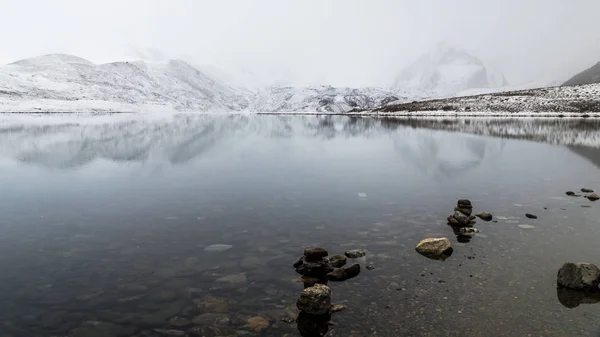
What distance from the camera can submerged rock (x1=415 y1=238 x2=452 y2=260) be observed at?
12.8m

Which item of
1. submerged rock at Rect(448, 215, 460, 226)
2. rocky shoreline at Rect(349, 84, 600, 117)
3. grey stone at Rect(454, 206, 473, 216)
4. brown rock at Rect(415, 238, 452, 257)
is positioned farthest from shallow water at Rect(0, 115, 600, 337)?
rocky shoreline at Rect(349, 84, 600, 117)

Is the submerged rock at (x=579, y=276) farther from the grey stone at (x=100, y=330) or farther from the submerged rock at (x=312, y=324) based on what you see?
the grey stone at (x=100, y=330)

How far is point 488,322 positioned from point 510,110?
16241cm

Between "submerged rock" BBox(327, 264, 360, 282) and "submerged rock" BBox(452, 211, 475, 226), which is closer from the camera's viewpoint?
"submerged rock" BBox(327, 264, 360, 282)

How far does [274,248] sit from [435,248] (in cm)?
515

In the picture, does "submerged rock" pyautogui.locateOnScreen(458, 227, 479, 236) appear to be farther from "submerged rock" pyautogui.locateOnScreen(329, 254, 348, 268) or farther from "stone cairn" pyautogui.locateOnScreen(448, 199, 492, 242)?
"submerged rock" pyautogui.locateOnScreen(329, 254, 348, 268)

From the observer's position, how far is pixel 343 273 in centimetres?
1126

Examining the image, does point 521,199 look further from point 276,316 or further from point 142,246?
point 142,246

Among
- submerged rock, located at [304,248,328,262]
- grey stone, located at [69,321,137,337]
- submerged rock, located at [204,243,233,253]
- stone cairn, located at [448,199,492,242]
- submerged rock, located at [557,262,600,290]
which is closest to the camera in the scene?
grey stone, located at [69,321,137,337]

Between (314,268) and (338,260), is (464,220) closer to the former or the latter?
(338,260)

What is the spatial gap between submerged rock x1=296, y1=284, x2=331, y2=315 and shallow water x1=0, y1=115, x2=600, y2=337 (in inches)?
11.7

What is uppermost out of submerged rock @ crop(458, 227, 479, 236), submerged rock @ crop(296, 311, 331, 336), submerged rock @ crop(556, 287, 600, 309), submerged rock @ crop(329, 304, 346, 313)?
submerged rock @ crop(458, 227, 479, 236)

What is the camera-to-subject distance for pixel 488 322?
901 centimetres

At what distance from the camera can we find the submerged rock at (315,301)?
9.29 m
